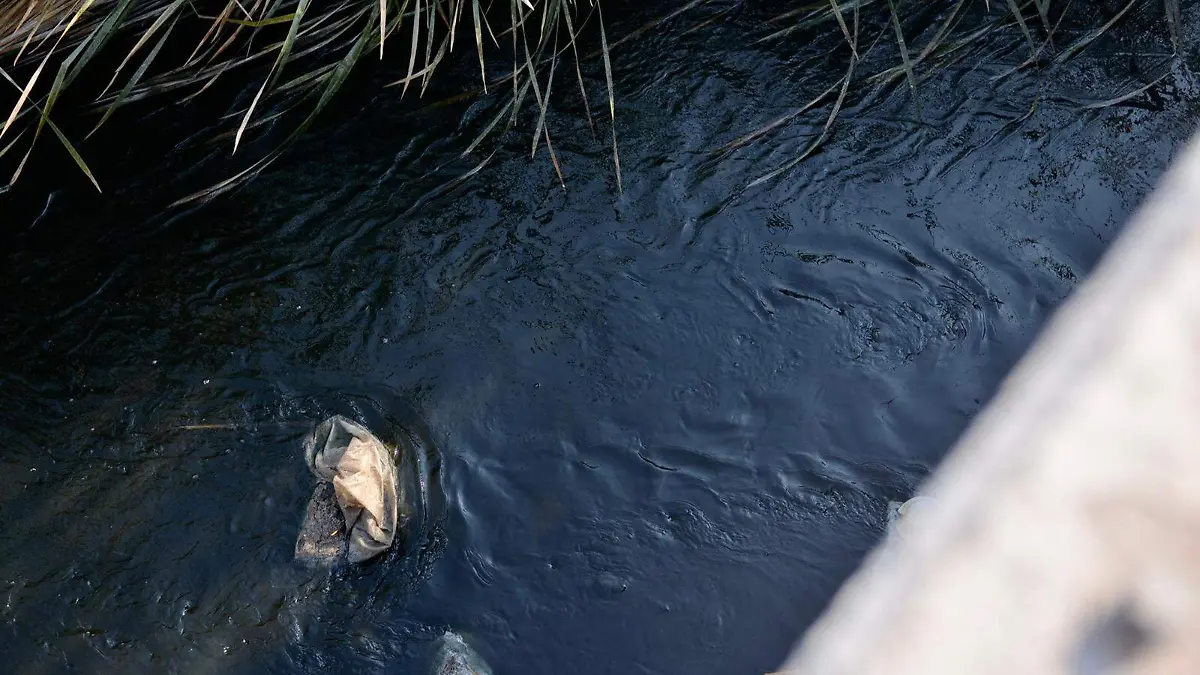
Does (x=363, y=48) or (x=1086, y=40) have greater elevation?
(x=363, y=48)

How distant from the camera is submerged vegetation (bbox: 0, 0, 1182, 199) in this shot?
4484 mm

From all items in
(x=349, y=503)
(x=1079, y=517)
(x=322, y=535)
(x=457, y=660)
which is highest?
(x=1079, y=517)

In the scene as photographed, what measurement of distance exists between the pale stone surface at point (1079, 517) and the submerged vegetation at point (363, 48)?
409cm

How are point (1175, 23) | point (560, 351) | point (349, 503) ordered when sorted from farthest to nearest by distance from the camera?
point (1175, 23), point (560, 351), point (349, 503)

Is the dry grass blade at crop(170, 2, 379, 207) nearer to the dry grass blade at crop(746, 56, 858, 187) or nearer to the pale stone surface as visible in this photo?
the dry grass blade at crop(746, 56, 858, 187)

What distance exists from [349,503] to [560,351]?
101 cm

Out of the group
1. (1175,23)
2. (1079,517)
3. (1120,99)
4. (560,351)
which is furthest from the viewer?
(1120,99)

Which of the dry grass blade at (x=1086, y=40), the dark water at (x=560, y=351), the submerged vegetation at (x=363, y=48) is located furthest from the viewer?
the dry grass blade at (x=1086, y=40)

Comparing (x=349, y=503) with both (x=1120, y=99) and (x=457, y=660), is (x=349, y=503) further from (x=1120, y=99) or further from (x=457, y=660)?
(x=1120, y=99)

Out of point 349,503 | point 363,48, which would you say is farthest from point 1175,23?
point 349,503

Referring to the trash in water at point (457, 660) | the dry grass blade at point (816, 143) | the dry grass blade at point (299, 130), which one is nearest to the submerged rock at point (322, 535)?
the trash in water at point (457, 660)

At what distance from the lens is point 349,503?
317cm

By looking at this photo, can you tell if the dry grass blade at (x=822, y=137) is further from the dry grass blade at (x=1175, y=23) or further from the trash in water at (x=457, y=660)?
the trash in water at (x=457, y=660)

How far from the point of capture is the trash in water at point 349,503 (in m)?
3.16
